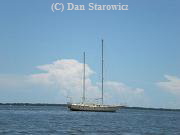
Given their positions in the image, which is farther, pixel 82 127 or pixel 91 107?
pixel 91 107

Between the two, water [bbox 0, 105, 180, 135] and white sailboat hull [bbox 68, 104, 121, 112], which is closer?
water [bbox 0, 105, 180, 135]

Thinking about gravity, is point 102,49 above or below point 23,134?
above

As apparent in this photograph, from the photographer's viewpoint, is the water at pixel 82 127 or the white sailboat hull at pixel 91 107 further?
the white sailboat hull at pixel 91 107

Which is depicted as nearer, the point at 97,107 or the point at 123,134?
the point at 123,134

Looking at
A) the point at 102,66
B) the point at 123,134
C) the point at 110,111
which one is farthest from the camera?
the point at 110,111

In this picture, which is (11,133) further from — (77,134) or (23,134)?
(77,134)

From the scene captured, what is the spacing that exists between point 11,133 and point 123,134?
16840 millimetres

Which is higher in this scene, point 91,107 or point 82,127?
point 91,107

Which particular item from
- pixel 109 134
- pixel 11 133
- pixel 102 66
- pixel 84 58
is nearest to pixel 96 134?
pixel 109 134

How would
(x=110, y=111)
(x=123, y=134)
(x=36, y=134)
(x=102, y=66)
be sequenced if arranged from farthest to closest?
(x=110, y=111) < (x=102, y=66) < (x=123, y=134) < (x=36, y=134)

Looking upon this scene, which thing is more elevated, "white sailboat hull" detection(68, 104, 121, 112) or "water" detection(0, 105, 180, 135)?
"white sailboat hull" detection(68, 104, 121, 112)

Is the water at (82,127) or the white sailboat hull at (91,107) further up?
the white sailboat hull at (91,107)

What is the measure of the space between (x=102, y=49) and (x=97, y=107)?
23809mm

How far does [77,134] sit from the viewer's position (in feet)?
180
